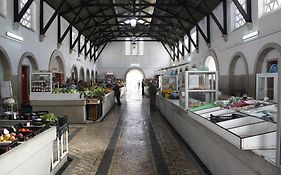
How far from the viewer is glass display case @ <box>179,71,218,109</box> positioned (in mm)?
6446

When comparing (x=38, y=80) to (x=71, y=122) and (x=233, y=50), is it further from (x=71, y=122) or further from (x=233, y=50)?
(x=233, y=50)

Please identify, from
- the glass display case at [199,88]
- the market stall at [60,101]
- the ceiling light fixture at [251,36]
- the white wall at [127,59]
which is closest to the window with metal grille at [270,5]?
the ceiling light fixture at [251,36]

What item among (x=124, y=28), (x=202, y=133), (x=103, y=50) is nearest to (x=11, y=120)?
(x=202, y=133)

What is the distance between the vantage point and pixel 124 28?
A: 26109 millimetres

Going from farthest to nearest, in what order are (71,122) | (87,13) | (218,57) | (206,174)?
(87,13) < (218,57) < (71,122) < (206,174)

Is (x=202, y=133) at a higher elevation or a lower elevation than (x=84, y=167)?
higher

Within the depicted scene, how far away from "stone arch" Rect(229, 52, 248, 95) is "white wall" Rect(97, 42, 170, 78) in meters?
19.7

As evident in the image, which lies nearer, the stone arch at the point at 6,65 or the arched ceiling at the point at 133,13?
the stone arch at the point at 6,65

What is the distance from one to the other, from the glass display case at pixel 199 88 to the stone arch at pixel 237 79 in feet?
14.8

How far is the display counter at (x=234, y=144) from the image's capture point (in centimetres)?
266

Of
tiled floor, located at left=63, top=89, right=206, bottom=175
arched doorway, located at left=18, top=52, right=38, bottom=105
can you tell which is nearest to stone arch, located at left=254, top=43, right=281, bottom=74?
tiled floor, located at left=63, top=89, right=206, bottom=175

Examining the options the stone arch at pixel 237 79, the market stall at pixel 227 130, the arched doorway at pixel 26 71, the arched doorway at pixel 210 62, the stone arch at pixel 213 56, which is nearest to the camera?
the market stall at pixel 227 130

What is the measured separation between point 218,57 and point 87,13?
916 centimetres

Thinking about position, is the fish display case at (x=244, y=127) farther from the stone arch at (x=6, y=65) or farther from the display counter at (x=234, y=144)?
the stone arch at (x=6, y=65)
